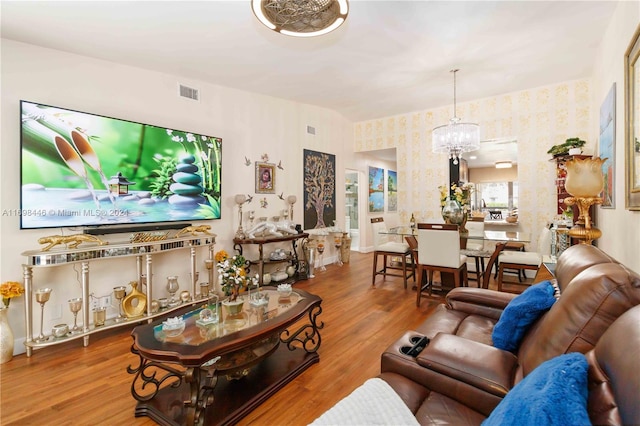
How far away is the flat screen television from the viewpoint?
273 cm

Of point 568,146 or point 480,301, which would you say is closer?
point 480,301

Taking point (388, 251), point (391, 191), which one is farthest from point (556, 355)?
point (391, 191)

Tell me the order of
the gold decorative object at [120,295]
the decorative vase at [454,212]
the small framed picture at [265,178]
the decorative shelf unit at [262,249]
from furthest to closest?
the small framed picture at [265,178]
the decorative shelf unit at [262,249]
the decorative vase at [454,212]
the gold decorative object at [120,295]

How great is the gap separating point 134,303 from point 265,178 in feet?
8.30

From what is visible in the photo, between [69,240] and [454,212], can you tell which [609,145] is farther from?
[69,240]

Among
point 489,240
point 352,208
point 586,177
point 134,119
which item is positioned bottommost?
point 489,240

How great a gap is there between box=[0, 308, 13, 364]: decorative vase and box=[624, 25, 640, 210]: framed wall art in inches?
188

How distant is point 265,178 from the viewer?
16.0 ft

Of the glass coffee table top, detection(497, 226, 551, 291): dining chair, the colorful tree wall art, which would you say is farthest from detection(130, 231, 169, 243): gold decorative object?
detection(497, 226, 551, 291): dining chair

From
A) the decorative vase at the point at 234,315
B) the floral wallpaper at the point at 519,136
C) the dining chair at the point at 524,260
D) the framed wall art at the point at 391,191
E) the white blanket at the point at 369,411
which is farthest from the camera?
→ the framed wall art at the point at 391,191

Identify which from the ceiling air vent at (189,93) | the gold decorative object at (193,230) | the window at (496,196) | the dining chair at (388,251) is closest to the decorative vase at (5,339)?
the gold decorative object at (193,230)

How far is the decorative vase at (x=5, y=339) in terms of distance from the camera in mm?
2471

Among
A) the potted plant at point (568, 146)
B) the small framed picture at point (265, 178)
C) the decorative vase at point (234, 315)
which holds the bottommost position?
the decorative vase at point (234, 315)

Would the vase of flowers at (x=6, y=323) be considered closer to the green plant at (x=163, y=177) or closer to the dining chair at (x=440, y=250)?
the green plant at (x=163, y=177)
